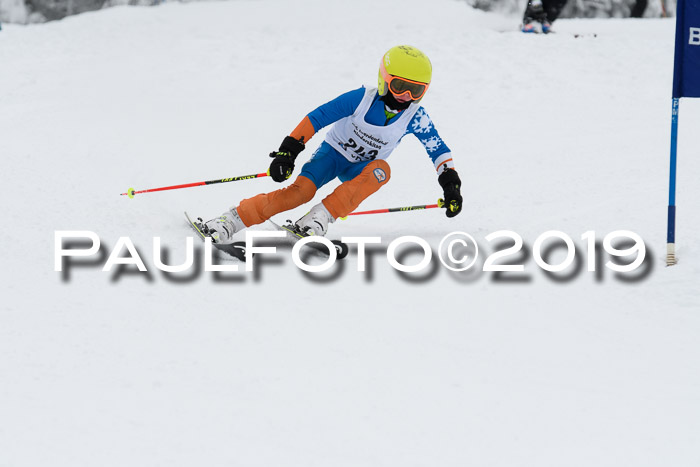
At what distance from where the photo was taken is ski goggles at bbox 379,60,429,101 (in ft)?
14.9

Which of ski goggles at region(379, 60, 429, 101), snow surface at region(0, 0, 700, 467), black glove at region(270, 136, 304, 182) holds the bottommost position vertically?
snow surface at region(0, 0, 700, 467)

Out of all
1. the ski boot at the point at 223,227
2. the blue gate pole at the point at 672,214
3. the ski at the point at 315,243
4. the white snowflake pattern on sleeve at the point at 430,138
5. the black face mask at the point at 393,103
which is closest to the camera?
the blue gate pole at the point at 672,214

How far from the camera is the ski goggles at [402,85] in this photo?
14.9 ft

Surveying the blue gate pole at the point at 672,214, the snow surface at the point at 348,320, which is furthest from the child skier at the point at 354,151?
the blue gate pole at the point at 672,214

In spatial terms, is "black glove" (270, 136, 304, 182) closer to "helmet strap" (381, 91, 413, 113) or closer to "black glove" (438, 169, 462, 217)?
"helmet strap" (381, 91, 413, 113)

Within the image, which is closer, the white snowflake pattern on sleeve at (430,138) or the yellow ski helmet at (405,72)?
the yellow ski helmet at (405,72)

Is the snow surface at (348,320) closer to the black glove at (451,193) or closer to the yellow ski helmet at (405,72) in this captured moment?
the black glove at (451,193)

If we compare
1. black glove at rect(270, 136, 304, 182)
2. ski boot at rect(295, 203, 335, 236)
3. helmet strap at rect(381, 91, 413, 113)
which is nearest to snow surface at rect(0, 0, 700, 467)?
ski boot at rect(295, 203, 335, 236)

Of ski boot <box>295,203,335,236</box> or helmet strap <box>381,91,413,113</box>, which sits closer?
ski boot <box>295,203,335,236</box>

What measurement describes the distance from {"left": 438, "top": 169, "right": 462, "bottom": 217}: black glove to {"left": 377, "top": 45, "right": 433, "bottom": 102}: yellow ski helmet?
1.88ft

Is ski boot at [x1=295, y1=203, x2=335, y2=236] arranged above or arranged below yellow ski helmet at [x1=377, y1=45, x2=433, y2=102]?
below

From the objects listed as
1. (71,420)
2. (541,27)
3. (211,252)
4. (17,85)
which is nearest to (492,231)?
Answer: (211,252)

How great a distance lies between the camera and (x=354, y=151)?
4992 mm

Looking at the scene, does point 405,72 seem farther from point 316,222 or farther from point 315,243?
point 315,243
